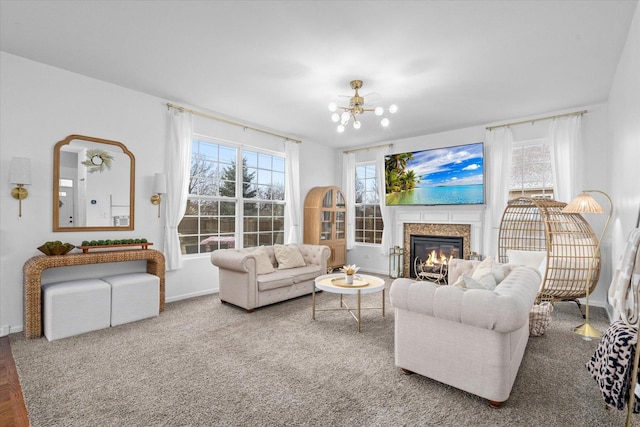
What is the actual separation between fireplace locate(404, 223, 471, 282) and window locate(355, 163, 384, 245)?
0.69m

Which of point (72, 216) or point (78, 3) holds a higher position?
point (78, 3)

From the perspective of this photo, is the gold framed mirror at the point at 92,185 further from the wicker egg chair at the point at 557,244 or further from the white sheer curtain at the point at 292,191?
the wicker egg chair at the point at 557,244

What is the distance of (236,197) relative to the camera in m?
5.38

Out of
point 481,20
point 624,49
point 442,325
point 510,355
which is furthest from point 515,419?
point 624,49

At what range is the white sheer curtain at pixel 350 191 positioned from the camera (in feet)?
23.4

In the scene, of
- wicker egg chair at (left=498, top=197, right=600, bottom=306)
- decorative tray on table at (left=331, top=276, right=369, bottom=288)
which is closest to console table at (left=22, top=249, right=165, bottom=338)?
decorative tray on table at (left=331, top=276, right=369, bottom=288)

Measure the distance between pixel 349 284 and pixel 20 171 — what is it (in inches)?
140

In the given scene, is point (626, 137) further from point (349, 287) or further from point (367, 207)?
point (367, 207)

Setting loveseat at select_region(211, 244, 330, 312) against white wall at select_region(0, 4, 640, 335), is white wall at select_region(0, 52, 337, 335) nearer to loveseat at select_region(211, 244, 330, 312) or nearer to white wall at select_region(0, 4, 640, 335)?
white wall at select_region(0, 4, 640, 335)

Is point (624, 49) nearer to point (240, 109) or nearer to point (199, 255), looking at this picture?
point (240, 109)

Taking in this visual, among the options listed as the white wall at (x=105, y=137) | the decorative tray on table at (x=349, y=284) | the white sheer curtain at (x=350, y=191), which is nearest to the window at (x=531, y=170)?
the white wall at (x=105, y=137)

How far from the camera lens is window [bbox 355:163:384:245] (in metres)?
6.90

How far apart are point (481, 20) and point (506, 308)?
2.24 metres

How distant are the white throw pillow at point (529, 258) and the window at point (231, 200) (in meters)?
3.85
